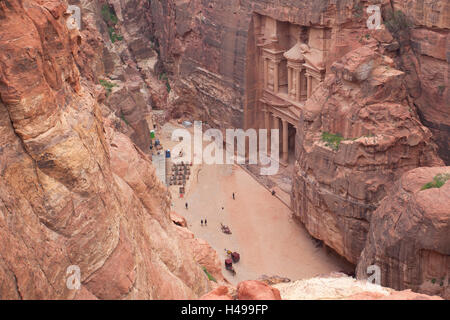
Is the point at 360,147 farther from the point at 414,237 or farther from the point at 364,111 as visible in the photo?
the point at 414,237

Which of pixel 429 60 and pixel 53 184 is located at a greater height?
pixel 53 184

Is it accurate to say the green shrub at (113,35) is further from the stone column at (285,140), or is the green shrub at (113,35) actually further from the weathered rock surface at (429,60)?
the weathered rock surface at (429,60)

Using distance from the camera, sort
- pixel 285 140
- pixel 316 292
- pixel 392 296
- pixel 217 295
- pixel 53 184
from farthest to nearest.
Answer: pixel 285 140, pixel 316 292, pixel 217 295, pixel 392 296, pixel 53 184

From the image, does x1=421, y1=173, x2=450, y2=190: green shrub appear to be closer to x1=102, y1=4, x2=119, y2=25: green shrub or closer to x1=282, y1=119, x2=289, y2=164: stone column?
x1=282, y1=119, x2=289, y2=164: stone column

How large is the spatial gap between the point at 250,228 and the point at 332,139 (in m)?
8.59

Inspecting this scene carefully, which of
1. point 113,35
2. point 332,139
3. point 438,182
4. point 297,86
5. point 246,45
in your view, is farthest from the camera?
point 113,35

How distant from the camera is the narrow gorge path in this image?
117 ft

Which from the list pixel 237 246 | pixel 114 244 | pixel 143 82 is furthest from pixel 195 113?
pixel 114 244

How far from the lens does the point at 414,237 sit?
25.1m

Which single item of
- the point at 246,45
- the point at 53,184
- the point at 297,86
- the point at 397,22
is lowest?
the point at 297,86

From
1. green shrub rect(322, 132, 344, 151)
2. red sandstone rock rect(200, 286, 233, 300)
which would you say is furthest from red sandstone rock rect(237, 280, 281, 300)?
green shrub rect(322, 132, 344, 151)

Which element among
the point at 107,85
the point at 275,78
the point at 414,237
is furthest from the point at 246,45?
the point at 414,237

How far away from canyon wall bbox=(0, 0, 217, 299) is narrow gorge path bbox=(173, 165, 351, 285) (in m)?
21.3

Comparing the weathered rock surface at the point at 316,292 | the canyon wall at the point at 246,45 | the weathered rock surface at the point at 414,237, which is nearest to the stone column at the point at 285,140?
the canyon wall at the point at 246,45
